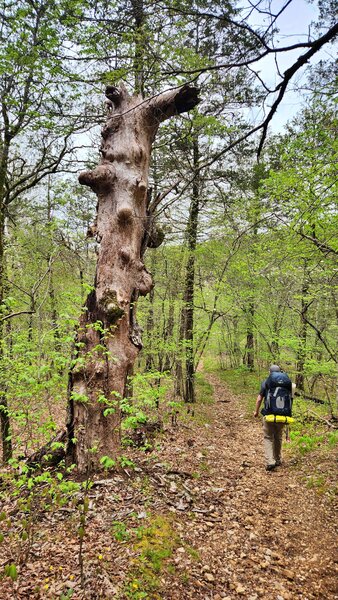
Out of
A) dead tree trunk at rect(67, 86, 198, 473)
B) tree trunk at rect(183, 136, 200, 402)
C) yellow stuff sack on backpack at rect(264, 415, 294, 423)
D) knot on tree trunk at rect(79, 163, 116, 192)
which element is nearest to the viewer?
dead tree trunk at rect(67, 86, 198, 473)

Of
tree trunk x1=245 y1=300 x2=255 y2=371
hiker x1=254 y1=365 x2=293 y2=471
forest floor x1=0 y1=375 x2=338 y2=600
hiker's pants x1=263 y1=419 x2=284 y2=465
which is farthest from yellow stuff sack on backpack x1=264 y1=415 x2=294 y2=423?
tree trunk x1=245 y1=300 x2=255 y2=371

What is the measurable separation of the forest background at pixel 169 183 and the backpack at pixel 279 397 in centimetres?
78

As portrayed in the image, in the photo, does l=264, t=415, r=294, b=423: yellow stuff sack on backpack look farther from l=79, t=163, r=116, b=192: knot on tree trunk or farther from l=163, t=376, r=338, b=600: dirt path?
l=79, t=163, r=116, b=192: knot on tree trunk

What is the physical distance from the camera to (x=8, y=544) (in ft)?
10.4

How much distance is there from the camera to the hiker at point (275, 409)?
215 inches

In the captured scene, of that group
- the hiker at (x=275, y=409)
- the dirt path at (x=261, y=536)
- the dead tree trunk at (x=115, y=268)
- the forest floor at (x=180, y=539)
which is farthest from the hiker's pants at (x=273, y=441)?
the dead tree trunk at (x=115, y=268)

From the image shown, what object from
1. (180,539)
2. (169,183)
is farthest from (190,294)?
(180,539)

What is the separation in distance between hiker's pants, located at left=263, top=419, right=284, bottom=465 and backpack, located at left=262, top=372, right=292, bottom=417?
1.06 feet

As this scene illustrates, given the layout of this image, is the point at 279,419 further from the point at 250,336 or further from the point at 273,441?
the point at 250,336

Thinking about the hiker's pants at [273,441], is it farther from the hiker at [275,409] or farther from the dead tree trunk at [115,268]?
the dead tree trunk at [115,268]

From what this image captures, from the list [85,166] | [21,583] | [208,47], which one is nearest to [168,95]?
[208,47]

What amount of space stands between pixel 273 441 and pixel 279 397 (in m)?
0.90

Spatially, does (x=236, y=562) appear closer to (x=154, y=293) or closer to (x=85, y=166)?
(x=85, y=166)

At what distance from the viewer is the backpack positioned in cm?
547
